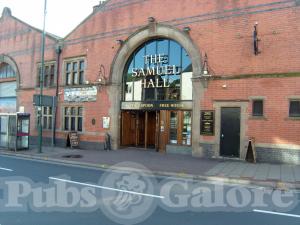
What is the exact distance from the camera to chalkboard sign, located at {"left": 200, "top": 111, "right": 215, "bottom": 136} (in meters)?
15.5

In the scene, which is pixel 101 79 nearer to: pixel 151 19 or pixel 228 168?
pixel 151 19

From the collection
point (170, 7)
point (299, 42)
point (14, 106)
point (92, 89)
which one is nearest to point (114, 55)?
point (92, 89)

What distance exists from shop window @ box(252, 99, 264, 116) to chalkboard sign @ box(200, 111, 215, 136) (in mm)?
2044

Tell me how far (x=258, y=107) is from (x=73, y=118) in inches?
510

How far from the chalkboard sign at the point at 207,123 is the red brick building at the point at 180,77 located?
52 mm

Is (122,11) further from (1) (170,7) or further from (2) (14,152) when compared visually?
(2) (14,152)

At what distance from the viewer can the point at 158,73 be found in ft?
59.0

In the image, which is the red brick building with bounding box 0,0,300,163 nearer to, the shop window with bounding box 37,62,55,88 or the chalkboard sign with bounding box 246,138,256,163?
the shop window with bounding box 37,62,55,88

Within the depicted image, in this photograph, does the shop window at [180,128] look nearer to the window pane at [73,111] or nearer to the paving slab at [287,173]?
the paving slab at [287,173]

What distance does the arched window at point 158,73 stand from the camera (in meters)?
17.1

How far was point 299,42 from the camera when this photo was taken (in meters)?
13.5

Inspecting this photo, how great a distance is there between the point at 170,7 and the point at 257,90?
23.1 ft

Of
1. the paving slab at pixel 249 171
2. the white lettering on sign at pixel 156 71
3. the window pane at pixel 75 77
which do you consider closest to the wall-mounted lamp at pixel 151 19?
the white lettering on sign at pixel 156 71

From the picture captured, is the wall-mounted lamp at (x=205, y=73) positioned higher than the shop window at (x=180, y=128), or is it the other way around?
the wall-mounted lamp at (x=205, y=73)
